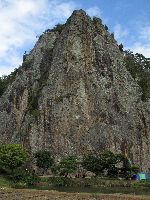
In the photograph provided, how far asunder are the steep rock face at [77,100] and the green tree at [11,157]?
2220cm

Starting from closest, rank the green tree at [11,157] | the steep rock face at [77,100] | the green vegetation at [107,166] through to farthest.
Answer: the green tree at [11,157] → the green vegetation at [107,166] → the steep rock face at [77,100]

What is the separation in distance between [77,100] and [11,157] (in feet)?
125

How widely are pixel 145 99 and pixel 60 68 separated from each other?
31205mm

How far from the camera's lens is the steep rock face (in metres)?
132

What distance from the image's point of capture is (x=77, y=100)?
137 metres

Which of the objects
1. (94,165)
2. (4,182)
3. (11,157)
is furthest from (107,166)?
(4,182)

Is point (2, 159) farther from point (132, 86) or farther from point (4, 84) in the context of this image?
point (4, 84)

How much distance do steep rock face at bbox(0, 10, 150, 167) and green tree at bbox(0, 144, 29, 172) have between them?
2220 centimetres

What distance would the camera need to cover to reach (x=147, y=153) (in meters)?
136

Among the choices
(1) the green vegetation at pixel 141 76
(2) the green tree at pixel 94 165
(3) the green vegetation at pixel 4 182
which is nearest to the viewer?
(3) the green vegetation at pixel 4 182

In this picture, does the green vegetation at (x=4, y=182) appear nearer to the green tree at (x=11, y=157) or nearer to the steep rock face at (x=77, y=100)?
the green tree at (x=11, y=157)

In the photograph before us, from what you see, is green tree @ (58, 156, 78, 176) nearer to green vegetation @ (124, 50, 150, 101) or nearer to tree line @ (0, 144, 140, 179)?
tree line @ (0, 144, 140, 179)

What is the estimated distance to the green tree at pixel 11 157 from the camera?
105 metres

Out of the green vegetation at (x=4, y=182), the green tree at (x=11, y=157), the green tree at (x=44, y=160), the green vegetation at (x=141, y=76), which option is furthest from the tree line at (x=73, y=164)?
the green vegetation at (x=141, y=76)
